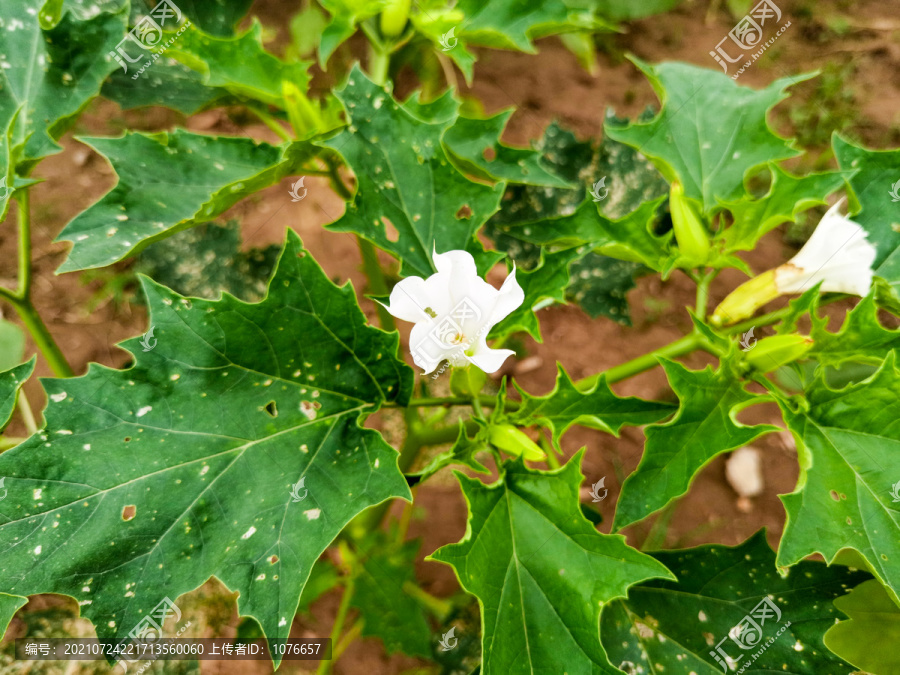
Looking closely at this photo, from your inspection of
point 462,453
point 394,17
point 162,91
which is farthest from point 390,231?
point 162,91

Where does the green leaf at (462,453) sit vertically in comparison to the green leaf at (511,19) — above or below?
below

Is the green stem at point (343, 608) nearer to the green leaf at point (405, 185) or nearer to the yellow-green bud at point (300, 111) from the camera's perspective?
the green leaf at point (405, 185)

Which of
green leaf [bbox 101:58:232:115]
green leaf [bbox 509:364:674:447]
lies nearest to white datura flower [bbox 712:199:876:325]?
green leaf [bbox 509:364:674:447]

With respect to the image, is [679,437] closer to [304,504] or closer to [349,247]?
[304,504]

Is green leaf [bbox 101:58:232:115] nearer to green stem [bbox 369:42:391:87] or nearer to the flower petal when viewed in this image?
green stem [bbox 369:42:391:87]

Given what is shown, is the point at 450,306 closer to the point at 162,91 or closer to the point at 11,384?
the point at 11,384

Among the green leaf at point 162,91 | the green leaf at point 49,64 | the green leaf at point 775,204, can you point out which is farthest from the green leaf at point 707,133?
the green leaf at point 49,64

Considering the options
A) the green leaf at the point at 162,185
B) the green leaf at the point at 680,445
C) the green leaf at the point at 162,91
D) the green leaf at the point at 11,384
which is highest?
the green leaf at the point at 162,91

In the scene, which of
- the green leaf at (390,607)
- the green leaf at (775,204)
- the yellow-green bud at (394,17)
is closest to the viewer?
the green leaf at (775,204)
